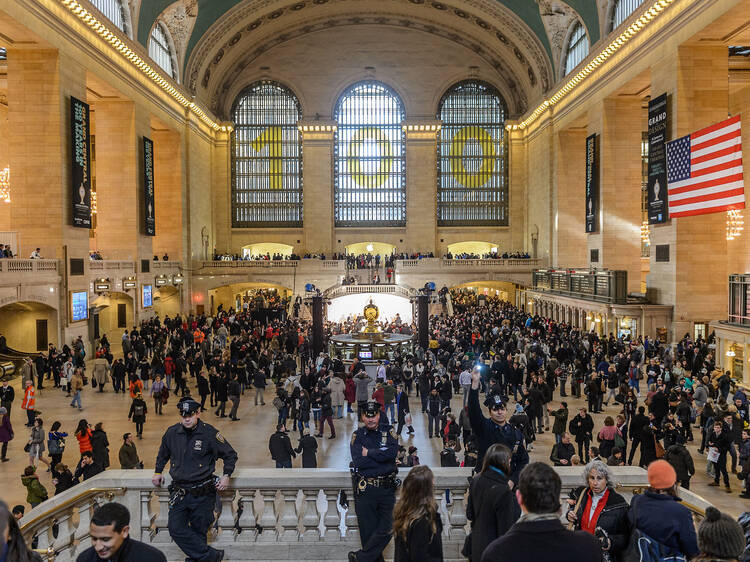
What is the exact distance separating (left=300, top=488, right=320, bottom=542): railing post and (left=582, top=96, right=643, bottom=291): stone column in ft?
86.0

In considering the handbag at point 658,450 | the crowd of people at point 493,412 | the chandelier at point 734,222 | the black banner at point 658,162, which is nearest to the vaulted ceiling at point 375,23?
the black banner at point 658,162

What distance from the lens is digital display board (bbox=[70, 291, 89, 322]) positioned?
2064 cm

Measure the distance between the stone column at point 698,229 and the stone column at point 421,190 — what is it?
892 inches

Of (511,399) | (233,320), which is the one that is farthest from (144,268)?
(511,399)

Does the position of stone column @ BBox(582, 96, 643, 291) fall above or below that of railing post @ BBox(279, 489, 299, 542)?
above

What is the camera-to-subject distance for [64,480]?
6980 mm

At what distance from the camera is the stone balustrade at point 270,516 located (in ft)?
15.5

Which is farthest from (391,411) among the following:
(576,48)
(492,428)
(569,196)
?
(576,48)

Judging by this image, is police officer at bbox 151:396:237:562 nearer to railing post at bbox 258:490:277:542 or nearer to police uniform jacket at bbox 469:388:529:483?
railing post at bbox 258:490:277:542

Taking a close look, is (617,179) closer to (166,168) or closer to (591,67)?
(591,67)

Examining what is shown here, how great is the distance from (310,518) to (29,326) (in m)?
18.7

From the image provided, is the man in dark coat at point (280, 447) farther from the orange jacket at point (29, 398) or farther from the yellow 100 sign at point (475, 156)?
the yellow 100 sign at point (475, 156)

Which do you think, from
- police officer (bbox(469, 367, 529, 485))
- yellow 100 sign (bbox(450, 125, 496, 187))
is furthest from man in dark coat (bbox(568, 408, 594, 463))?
yellow 100 sign (bbox(450, 125, 496, 187))

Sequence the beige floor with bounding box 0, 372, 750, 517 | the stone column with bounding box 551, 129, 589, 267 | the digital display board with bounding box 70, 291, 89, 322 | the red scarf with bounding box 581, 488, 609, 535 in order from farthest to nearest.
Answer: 1. the stone column with bounding box 551, 129, 589, 267
2. the digital display board with bounding box 70, 291, 89, 322
3. the beige floor with bounding box 0, 372, 750, 517
4. the red scarf with bounding box 581, 488, 609, 535
